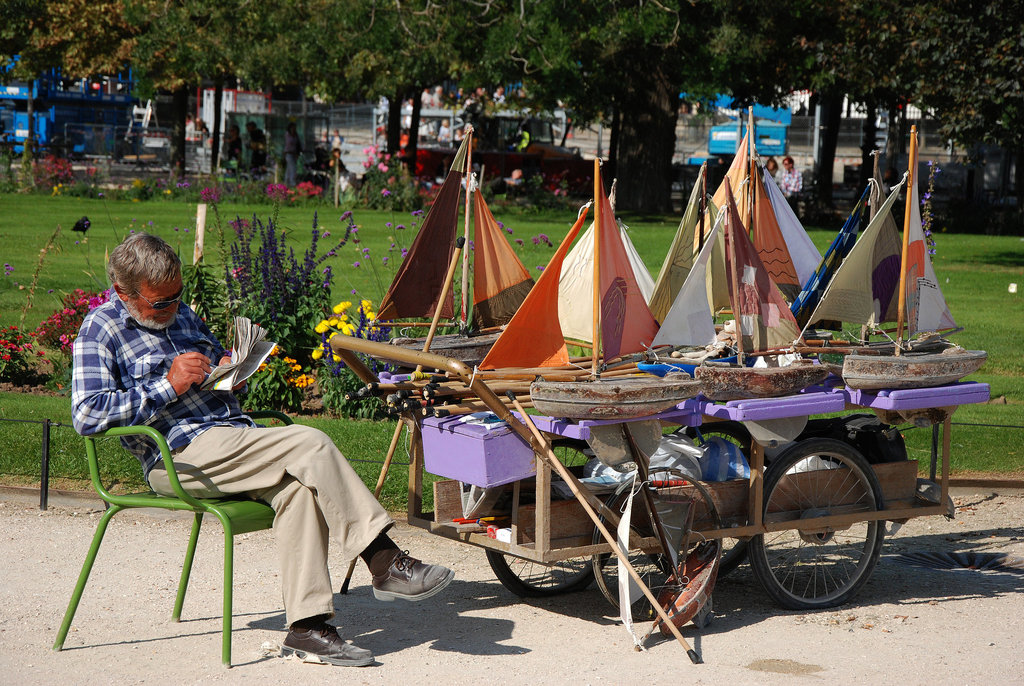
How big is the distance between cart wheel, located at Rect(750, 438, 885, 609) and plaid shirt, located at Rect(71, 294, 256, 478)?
83.7 inches

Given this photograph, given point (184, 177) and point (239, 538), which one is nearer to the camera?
point (239, 538)

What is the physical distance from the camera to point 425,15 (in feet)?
72.3

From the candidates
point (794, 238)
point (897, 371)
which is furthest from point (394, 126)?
point (897, 371)

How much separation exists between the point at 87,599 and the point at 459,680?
173 centimetres

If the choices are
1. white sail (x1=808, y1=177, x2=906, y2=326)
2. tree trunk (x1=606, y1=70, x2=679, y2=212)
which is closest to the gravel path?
white sail (x1=808, y1=177, x2=906, y2=326)

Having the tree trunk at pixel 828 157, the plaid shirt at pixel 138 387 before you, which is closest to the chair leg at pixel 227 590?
the plaid shirt at pixel 138 387

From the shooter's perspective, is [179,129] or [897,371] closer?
[897,371]

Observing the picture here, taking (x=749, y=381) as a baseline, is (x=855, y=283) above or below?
above

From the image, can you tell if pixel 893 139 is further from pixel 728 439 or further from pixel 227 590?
pixel 227 590

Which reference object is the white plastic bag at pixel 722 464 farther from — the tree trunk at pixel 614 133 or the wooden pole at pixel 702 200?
the tree trunk at pixel 614 133

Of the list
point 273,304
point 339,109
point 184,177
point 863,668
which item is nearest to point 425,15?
point 184,177

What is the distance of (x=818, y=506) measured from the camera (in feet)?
16.3

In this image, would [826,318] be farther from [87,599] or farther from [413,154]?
[413,154]

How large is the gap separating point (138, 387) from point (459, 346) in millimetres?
1590
